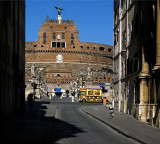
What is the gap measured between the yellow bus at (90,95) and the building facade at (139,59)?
97.9 feet

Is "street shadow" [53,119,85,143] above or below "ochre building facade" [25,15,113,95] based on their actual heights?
below

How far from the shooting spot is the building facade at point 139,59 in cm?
2069

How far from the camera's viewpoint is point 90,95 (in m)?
65.8

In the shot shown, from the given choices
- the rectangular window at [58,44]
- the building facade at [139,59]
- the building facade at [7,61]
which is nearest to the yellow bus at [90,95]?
the building facade at [139,59]

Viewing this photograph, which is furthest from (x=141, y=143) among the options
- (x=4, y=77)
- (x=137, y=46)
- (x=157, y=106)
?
(x=4, y=77)

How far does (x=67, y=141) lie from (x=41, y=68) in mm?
117007

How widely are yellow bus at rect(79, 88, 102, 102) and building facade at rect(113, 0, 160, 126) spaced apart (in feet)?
97.9

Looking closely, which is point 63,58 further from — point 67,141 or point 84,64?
point 67,141

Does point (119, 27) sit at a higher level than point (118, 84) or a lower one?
higher

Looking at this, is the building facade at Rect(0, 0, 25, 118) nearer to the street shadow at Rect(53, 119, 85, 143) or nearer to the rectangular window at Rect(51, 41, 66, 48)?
the street shadow at Rect(53, 119, 85, 143)

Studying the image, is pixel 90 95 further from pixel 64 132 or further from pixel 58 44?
pixel 58 44

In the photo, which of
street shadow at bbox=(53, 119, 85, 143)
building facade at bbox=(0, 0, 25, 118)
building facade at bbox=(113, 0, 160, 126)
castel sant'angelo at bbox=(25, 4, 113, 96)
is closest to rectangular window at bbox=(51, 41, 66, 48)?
castel sant'angelo at bbox=(25, 4, 113, 96)

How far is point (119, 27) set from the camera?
34.8 m

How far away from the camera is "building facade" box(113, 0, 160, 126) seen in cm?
2069
